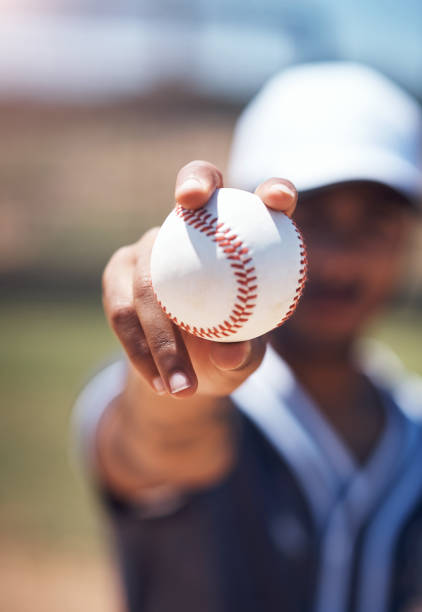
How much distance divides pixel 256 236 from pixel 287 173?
814 millimetres

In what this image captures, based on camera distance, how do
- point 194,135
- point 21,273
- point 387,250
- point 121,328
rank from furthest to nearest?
point 194,135 → point 21,273 → point 387,250 → point 121,328

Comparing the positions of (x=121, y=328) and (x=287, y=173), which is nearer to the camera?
(x=121, y=328)

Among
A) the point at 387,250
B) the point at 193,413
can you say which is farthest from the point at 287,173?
the point at 193,413

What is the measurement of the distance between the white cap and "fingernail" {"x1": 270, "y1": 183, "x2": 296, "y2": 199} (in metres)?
0.76

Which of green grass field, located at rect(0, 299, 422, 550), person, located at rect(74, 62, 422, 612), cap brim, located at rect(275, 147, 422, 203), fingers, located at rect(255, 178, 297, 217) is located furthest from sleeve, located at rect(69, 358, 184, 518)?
green grass field, located at rect(0, 299, 422, 550)

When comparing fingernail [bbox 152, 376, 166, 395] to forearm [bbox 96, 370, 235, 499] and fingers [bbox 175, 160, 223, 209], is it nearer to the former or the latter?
fingers [bbox 175, 160, 223, 209]

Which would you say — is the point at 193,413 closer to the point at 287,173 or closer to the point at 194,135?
the point at 287,173

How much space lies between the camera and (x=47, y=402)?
4.35m

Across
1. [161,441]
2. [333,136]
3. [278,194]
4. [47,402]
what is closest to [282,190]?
[278,194]

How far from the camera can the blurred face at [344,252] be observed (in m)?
1.58

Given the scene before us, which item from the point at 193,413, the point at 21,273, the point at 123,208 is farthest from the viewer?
the point at 123,208

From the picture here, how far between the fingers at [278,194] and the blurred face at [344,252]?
79 cm

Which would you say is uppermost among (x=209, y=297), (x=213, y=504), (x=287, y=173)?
(x=209, y=297)

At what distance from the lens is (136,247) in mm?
832
